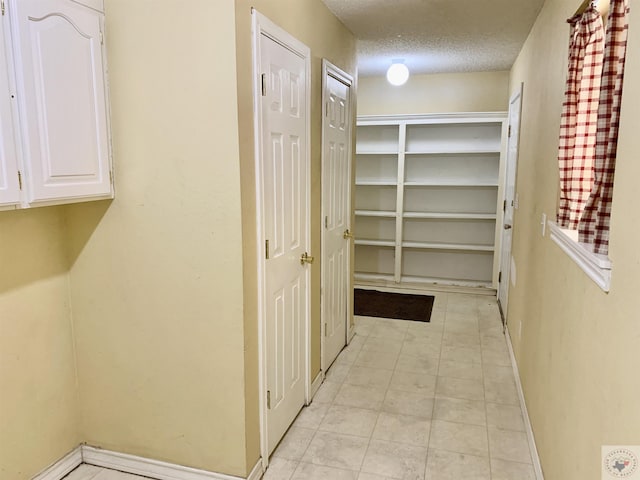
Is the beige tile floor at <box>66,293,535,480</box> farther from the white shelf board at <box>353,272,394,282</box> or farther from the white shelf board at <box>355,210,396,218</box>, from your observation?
the white shelf board at <box>355,210,396,218</box>

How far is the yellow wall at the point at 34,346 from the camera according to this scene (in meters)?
1.94

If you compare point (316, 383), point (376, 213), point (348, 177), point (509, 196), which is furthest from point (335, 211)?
point (376, 213)

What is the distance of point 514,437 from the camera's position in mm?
2584

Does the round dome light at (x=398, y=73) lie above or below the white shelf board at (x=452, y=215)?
above

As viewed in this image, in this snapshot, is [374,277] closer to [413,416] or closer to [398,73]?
[398,73]

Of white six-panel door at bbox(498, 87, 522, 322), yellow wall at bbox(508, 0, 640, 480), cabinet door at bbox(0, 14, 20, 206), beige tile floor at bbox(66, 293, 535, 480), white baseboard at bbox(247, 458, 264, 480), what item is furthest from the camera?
white six-panel door at bbox(498, 87, 522, 322)

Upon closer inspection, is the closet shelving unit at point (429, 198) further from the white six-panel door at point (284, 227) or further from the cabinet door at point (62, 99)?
the cabinet door at point (62, 99)

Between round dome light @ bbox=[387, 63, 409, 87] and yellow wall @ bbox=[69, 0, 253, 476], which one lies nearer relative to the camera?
yellow wall @ bbox=[69, 0, 253, 476]

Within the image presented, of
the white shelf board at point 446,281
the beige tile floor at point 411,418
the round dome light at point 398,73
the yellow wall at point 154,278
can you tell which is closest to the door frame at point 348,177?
the beige tile floor at point 411,418

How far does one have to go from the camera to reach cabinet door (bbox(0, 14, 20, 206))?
61.1 inches

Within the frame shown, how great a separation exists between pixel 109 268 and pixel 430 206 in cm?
419

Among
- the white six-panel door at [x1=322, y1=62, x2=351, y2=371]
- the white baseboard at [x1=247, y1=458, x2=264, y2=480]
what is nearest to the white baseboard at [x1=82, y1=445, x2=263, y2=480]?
the white baseboard at [x1=247, y1=458, x2=264, y2=480]

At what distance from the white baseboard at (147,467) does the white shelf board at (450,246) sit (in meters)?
3.72

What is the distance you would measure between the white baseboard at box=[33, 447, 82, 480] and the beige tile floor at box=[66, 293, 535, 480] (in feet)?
0.14
